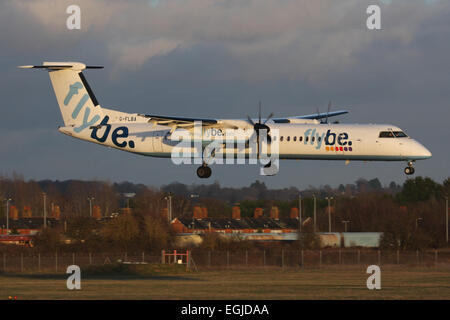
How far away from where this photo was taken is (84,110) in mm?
46500

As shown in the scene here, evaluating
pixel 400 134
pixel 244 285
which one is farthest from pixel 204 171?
pixel 400 134

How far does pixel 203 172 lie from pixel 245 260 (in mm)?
11065

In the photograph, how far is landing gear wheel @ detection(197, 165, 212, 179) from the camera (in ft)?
142

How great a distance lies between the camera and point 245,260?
5219 centimetres

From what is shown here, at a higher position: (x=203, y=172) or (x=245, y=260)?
(x=203, y=172)

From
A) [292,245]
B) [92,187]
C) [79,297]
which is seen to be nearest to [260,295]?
[79,297]

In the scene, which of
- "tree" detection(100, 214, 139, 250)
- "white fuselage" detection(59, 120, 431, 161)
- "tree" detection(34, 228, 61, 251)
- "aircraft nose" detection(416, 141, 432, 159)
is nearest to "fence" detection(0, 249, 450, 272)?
"tree" detection(34, 228, 61, 251)

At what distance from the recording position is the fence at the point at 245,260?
48.7m

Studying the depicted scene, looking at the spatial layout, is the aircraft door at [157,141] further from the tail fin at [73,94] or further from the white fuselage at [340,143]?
the tail fin at [73,94]

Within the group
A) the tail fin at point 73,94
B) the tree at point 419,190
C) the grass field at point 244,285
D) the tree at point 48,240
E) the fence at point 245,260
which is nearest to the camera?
the grass field at point 244,285

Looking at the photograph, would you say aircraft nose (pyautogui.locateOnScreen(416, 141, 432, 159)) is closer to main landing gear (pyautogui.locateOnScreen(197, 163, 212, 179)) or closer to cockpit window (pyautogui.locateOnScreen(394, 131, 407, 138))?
cockpit window (pyautogui.locateOnScreen(394, 131, 407, 138))

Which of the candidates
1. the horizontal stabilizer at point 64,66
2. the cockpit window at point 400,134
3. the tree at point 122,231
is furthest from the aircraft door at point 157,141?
the tree at point 122,231

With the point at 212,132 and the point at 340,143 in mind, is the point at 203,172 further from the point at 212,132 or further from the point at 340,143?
A: the point at 340,143
